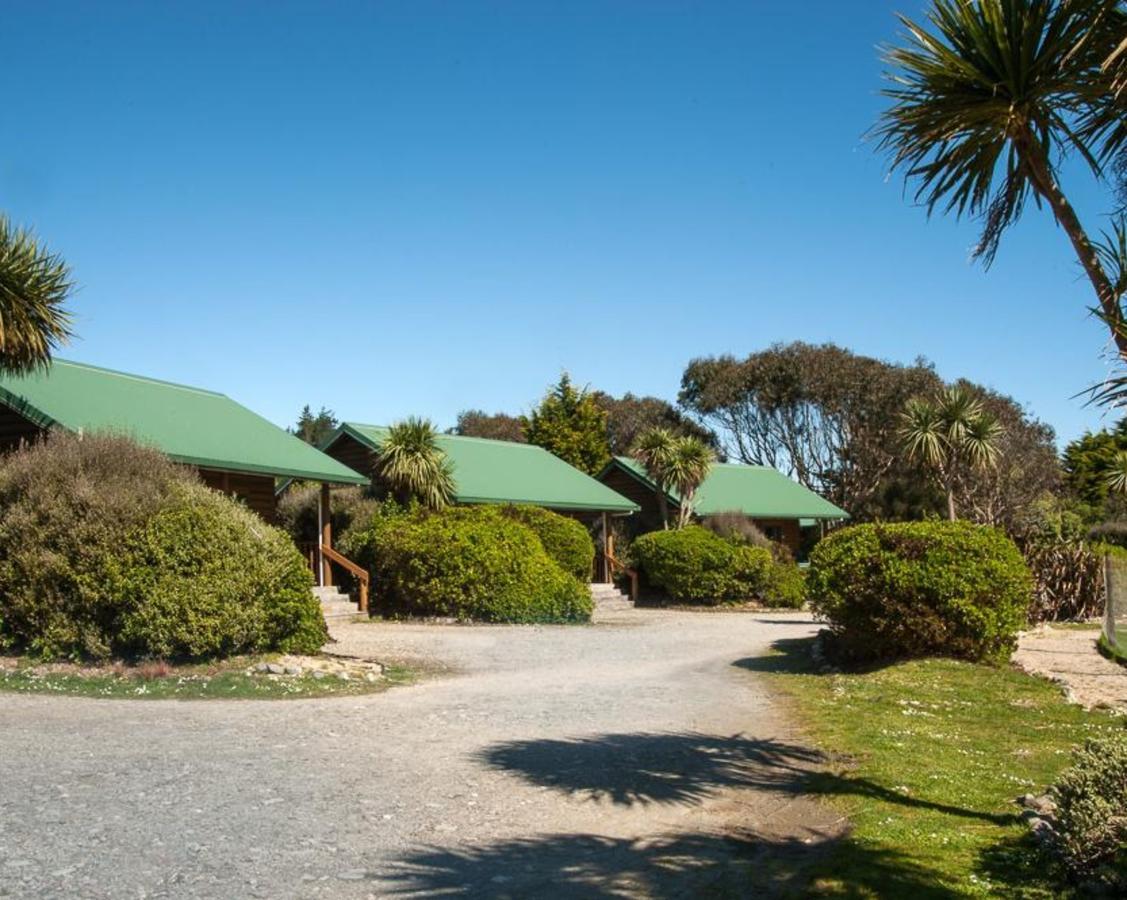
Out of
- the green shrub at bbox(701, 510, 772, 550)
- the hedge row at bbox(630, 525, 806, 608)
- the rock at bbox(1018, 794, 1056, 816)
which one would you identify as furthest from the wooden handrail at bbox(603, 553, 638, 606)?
the rock at bbox(1018, 794, 1056, 816)

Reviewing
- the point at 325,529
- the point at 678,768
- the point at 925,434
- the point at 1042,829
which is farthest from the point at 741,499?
the point at 1042,829

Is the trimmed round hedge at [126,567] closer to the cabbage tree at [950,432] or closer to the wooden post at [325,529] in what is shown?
the wooden post at [325,529]

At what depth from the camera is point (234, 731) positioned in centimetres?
977

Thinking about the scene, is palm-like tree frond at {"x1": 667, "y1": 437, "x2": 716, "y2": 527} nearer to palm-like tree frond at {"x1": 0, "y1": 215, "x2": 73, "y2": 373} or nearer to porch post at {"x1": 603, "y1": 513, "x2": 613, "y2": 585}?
porch post at {"x1": 603, "y1": 513, "x2": 613, "y2": 585}

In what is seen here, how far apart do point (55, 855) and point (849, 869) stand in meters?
4.41

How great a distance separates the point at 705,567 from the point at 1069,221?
26.6m

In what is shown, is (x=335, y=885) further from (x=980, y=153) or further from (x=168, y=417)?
(x=168, y=417)

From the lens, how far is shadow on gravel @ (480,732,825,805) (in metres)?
7.78

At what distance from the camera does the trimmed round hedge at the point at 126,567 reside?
1352 centimetres

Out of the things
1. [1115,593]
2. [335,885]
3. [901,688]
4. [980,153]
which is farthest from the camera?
[1115,593]

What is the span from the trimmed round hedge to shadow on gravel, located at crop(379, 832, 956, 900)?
8.42m

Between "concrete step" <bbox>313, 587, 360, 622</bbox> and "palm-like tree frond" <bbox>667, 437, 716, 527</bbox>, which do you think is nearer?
"concrete step" <bbox>313, 587, 360, 622</bbox>

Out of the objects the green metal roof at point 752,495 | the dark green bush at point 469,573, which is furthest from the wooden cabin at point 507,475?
the green metal roof at point 752,495

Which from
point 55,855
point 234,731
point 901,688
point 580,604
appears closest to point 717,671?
point 901,688
